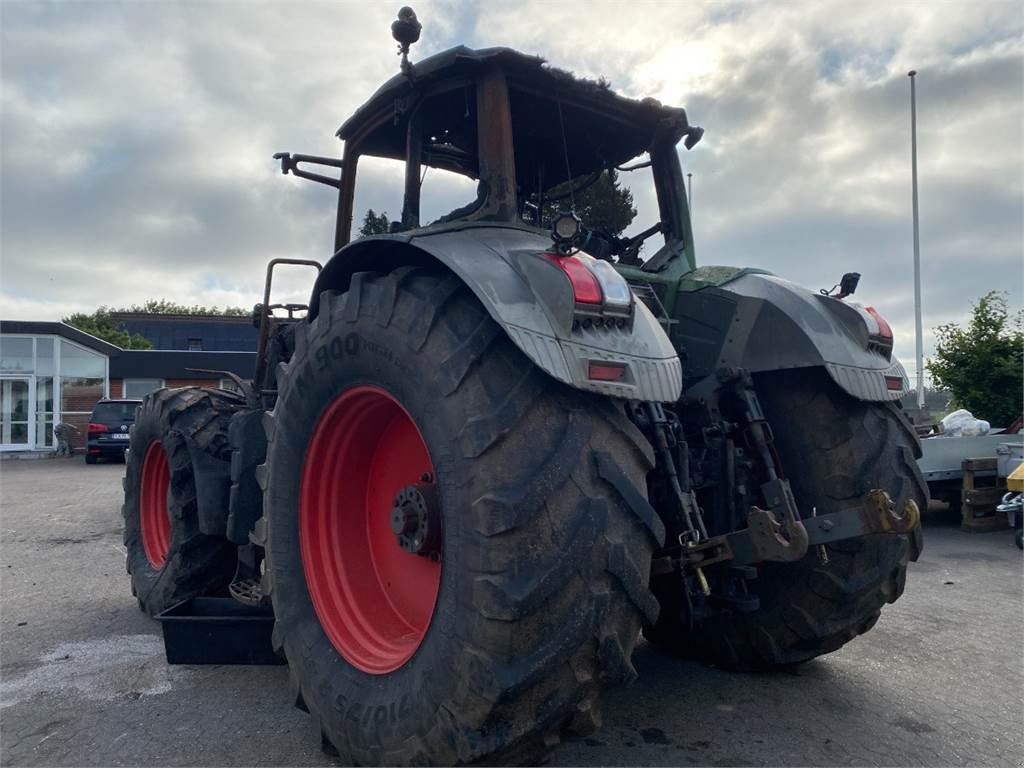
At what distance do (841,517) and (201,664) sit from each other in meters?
3.19

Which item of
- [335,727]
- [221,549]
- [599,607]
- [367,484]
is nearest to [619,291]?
[599,607]

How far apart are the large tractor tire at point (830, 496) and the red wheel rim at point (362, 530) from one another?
1046mm

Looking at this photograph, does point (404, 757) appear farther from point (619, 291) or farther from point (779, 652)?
point (779, 652)

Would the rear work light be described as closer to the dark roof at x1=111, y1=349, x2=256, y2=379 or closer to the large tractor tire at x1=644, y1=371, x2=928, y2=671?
the large tractor tire at x1=644, y1=371, x2=928, y2=671

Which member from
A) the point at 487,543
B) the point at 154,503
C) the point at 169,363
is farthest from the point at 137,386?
the point at 487,543

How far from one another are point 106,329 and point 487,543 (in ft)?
159

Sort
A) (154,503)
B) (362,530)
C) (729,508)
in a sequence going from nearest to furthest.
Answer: (729,508) → (362,530) → (154,503)

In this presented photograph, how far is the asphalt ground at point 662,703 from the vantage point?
9.58 feet

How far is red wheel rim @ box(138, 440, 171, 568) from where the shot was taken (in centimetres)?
535

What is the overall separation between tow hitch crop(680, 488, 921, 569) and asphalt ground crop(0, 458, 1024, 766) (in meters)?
0.84

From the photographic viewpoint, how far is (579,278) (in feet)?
7.63

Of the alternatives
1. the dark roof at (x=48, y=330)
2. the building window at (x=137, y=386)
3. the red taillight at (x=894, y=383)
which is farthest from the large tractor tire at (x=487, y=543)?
the building window at (x=137, y=386)

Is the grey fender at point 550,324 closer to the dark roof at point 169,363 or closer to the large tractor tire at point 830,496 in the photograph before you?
the large tractor tire at point 830,496

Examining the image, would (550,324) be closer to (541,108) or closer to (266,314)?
(541,108)
